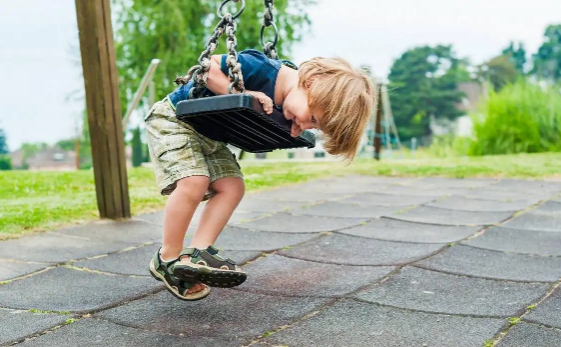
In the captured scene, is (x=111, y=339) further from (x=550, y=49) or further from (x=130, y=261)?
(x=550, y=49)

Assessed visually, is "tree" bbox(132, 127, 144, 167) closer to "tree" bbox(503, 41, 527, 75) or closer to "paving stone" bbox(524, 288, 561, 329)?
"paving stone" bbox(524, 288, 561, 329)

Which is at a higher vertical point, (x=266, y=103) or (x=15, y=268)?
(x=266, y=103)

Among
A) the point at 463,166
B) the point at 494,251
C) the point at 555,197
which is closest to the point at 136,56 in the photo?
the point at 463,166

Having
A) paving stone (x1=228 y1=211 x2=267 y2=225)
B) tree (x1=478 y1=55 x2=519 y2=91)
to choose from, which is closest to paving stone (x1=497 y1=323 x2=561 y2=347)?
paving stone (x1=228 y1=211 x2=267 y2=225)

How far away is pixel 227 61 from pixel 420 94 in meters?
47.7

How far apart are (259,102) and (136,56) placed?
19.6 metres

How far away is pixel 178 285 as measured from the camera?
7.71 feet

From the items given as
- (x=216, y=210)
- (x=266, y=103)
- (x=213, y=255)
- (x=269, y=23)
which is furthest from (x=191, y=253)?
(x=269, y=23)

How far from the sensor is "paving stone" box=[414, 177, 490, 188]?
612 centimetres

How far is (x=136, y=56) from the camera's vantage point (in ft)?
68.3

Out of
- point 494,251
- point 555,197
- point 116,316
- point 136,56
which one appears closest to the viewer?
point 116,316

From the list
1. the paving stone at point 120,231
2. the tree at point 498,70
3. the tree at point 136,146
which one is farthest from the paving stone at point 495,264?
the tree at point 498,70

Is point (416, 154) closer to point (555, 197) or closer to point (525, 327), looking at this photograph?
point (555, 197)

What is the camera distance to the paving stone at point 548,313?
7.13 ft
